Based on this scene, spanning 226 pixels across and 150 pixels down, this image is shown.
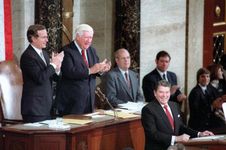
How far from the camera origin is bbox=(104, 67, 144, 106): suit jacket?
7587mm

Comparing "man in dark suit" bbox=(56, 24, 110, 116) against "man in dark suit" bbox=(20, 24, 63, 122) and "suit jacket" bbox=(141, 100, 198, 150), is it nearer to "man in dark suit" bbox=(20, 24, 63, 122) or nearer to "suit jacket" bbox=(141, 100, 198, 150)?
"man in dark suit" bbox=(20, 24, 63, 122)

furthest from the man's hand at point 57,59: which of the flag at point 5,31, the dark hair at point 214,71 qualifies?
the dark hair at point 214,71

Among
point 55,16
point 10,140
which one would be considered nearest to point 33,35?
point 10,140

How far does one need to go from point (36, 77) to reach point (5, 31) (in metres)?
2.01

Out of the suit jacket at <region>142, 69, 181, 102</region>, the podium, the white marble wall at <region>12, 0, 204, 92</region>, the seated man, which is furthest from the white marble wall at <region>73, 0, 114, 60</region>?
the podium

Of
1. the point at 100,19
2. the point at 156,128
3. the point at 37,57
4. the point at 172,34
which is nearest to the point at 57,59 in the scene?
the point at 37,57

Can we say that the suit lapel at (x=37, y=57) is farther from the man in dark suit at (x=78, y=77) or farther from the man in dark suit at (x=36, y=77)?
the man in dark suit at (x=78, y=77)

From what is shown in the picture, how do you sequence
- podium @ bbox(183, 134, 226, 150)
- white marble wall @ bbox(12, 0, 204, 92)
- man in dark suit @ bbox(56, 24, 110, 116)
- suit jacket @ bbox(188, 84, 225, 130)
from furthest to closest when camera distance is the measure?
1. white marble wall @ bbox(12, 0, 204, 92)
2. suit jacket @ bbox(188, 84, 225, 130)
3. man in dark suit @ bbox(56, 24, 110, 116)
4. podium @ bbox(183, 134, 226, 150)

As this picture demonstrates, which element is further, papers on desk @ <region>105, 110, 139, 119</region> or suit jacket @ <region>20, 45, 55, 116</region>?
papers on desk @ <region>105, 110, 139, 119</region>

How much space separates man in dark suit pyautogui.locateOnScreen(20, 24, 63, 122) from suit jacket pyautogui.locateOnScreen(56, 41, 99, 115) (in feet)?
1.11

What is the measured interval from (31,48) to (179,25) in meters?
3.73

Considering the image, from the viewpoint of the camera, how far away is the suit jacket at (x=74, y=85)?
6.81 meters

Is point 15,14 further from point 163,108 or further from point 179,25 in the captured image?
point 163,108

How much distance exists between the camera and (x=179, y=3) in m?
9.59
